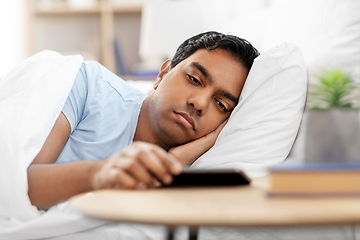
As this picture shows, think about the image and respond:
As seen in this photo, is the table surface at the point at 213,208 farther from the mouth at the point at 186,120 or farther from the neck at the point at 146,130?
the neck at the point at 146,130

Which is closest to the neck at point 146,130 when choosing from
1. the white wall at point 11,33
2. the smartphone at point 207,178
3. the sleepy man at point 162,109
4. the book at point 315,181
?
the sleepy man at point 162,109

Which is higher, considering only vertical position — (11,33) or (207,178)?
(207,178)

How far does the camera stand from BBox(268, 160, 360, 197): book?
0.58 metres

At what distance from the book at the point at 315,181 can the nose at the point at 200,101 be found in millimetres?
527

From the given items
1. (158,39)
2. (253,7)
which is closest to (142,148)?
(253,7)

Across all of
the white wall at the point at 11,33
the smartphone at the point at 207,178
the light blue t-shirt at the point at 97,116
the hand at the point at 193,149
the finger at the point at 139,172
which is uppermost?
the finger at the point at 139,172

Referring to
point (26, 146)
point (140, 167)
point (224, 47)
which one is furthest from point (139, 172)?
point (224, 47)

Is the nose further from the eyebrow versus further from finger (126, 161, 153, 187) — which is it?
finger (126, 161, 153, 187)

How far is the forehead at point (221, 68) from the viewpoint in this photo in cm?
119

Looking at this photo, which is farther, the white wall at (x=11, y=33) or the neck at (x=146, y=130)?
the white wall at (x=11, y=33)

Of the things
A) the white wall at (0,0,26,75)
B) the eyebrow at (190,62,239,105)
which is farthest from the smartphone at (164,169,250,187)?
the white wall at (0,0,26,75)

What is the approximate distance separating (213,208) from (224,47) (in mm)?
846

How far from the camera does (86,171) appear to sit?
29.1 inches

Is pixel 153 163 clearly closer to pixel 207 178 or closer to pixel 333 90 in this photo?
pixel 207 178
